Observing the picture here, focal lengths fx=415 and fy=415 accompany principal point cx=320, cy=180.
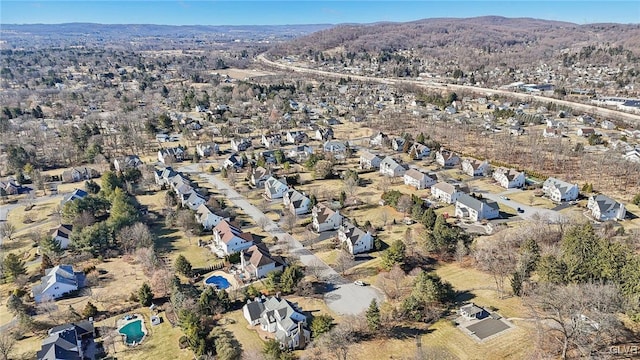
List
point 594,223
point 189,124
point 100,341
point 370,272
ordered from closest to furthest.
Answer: point 100,341 → point 370,272 → point 594,223 → point 189,124

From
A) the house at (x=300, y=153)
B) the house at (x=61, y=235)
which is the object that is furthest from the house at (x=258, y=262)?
the house at (x=300, y=153)

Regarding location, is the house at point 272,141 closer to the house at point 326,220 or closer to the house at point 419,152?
the house at point 419,152

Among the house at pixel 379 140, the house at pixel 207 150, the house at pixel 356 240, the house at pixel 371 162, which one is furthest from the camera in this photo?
the house at pixel 379 140

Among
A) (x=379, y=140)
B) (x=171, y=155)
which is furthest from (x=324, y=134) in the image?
(x=171, y=155)

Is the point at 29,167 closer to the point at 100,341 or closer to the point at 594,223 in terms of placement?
the point at 100,341

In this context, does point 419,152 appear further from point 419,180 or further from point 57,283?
point 57,283

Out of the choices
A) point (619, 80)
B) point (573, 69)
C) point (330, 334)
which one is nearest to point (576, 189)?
point (330, 334)
